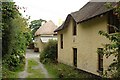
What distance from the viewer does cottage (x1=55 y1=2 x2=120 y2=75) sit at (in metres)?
15.2

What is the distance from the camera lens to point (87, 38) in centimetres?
1902

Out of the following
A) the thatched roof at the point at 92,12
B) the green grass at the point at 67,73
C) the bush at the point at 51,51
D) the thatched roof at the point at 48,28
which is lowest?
the green grass at the point at 67,73

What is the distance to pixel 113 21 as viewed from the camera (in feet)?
47.8

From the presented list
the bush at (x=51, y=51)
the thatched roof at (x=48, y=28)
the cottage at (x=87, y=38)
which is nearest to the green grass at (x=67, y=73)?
the cottage at (x=87, y=38)

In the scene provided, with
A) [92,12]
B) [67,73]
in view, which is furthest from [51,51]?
[92,12]

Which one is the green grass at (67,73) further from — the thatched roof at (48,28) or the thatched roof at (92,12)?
the thatched roof at (48,28)

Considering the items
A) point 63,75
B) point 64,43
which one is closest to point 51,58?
point 64,43

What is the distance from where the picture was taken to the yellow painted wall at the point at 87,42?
16156 mm

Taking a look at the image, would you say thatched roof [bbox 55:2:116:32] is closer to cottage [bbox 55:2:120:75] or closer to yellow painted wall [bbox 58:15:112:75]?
cottage [bbox 55:2:120:75]

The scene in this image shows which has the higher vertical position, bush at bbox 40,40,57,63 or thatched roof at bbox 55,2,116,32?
thatched roof at bbox 55,2,116,32

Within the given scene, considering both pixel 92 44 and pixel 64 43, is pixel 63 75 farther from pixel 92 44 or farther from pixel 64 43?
pixel 64 43

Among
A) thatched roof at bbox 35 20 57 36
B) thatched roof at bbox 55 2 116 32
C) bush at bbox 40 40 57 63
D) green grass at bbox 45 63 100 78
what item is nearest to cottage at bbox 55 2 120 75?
thatched roof at bbox 55 2 116 32

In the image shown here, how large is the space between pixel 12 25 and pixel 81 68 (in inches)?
287

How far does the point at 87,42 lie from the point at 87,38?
0.30 metres
